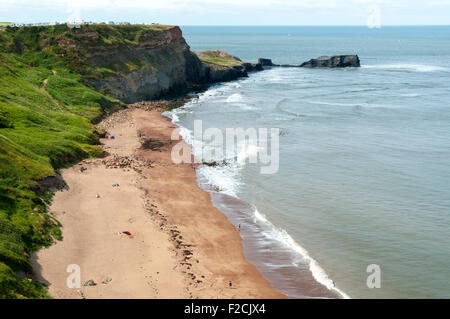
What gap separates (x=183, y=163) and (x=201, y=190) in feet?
25.7

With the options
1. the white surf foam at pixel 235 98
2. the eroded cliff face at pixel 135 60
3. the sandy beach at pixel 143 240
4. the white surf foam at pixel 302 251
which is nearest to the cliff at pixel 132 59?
the eroded cliff face at pixel 135 60

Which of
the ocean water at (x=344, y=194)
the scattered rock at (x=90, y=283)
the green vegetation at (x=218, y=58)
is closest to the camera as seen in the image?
the scattered rock at (x=90, y=283)

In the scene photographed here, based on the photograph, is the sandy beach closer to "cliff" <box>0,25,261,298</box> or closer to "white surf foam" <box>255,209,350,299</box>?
"cliff" <box>0,25,261,298</box>

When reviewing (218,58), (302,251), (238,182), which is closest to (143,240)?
(302,251)

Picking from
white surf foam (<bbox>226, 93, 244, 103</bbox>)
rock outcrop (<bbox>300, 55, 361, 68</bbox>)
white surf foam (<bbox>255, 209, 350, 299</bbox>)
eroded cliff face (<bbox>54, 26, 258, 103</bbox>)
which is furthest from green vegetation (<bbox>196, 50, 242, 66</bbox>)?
white surf foam (<bbox>255, 209, 350, 299</bbox>)

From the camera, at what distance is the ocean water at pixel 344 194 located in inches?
1036

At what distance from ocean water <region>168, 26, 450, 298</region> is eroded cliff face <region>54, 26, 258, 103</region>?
31.3 ft

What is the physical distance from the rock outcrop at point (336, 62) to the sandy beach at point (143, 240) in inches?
4421

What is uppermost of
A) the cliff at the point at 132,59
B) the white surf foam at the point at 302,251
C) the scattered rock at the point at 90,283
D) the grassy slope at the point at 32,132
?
the cliff at the point at 132,59

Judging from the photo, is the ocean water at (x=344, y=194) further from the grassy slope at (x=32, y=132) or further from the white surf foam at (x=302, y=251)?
the grassy slope at (x=32, y=132)

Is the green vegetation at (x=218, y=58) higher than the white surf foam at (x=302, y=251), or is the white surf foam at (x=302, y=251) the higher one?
the green vegetation at (x=218, y=58)

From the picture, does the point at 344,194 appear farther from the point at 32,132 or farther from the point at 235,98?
the point at 235,98

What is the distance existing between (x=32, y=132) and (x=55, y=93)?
2059 centimetres
